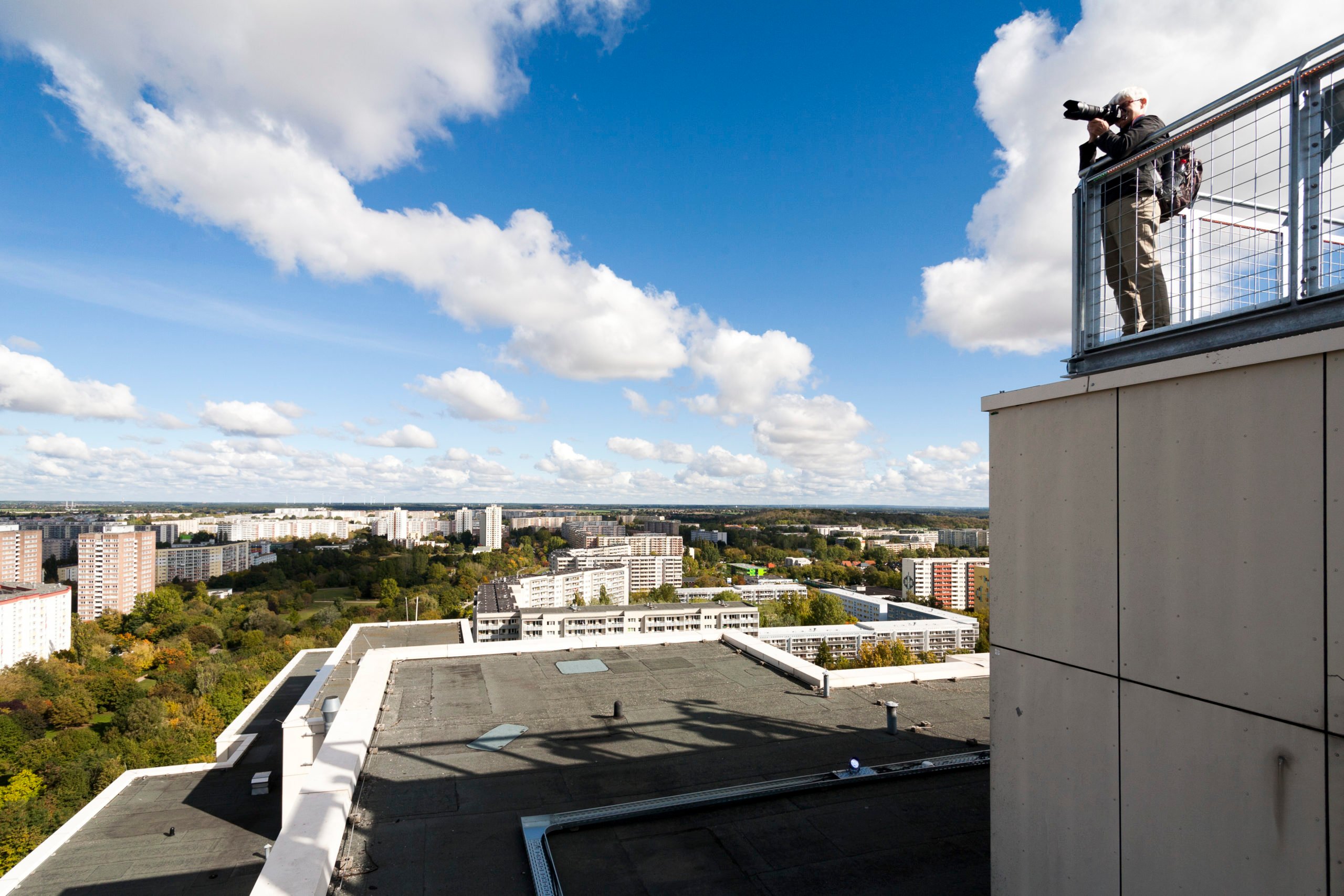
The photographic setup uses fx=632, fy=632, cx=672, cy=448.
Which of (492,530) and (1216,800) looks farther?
(492,530)

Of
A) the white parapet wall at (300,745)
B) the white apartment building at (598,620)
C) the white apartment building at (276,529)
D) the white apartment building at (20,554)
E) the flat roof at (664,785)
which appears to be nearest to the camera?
the flat roof at (664,785)

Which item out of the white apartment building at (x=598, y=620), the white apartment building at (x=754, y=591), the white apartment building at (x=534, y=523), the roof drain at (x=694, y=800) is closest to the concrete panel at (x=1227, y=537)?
the roof drain at (x=694, y=800)

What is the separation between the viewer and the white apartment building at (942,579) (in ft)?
264

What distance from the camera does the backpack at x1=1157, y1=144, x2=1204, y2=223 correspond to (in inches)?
121

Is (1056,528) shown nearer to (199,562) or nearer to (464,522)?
(199,562)

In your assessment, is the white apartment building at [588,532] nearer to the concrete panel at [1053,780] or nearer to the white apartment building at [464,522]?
the white apartment building at [464,522]

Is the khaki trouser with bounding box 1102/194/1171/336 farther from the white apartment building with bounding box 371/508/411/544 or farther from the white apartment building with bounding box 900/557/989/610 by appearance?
the white apartment building with bounding box 371/508/411/544

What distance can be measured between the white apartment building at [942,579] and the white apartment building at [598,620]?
4198cm

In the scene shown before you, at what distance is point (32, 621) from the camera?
51938 mm

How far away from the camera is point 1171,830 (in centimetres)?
242

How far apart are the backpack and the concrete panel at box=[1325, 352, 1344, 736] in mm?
1548

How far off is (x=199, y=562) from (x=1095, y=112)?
4710 inches

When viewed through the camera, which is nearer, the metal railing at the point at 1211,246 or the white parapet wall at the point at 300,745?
the metal railing at the point at 1211,246

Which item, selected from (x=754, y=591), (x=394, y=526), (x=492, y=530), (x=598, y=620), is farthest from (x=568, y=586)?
(x=394, y=526)
